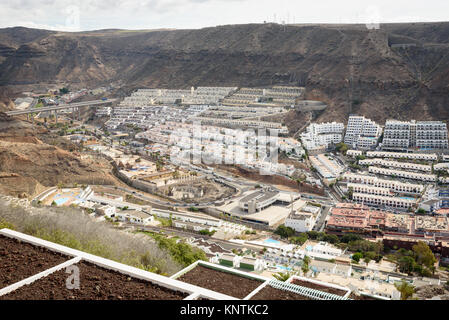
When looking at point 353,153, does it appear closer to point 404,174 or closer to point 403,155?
point 403,155

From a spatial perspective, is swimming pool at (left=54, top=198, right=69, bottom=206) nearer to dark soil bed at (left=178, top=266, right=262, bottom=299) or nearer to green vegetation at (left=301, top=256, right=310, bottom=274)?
green vegetation at (left=301, top=256, right=310, bottom=274)

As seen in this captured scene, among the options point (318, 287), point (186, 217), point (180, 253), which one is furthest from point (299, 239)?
point (318, 287)

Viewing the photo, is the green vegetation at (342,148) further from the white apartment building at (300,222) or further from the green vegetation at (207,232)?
the green vegetation at (207,232)

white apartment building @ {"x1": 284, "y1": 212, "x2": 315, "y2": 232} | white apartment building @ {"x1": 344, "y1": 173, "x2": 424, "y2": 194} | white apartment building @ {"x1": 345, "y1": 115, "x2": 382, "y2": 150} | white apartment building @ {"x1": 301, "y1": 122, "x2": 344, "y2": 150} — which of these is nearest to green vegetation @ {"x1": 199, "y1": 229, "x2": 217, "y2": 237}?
white apartment building @ {"x1": 284, "y1": 212, "x2": 315, "y2": 232}

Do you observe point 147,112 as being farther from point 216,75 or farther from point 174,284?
point 174,284

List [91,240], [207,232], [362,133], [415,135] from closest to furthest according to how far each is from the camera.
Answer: [91,240] → [207,232] → [415,135] → [362,133]
